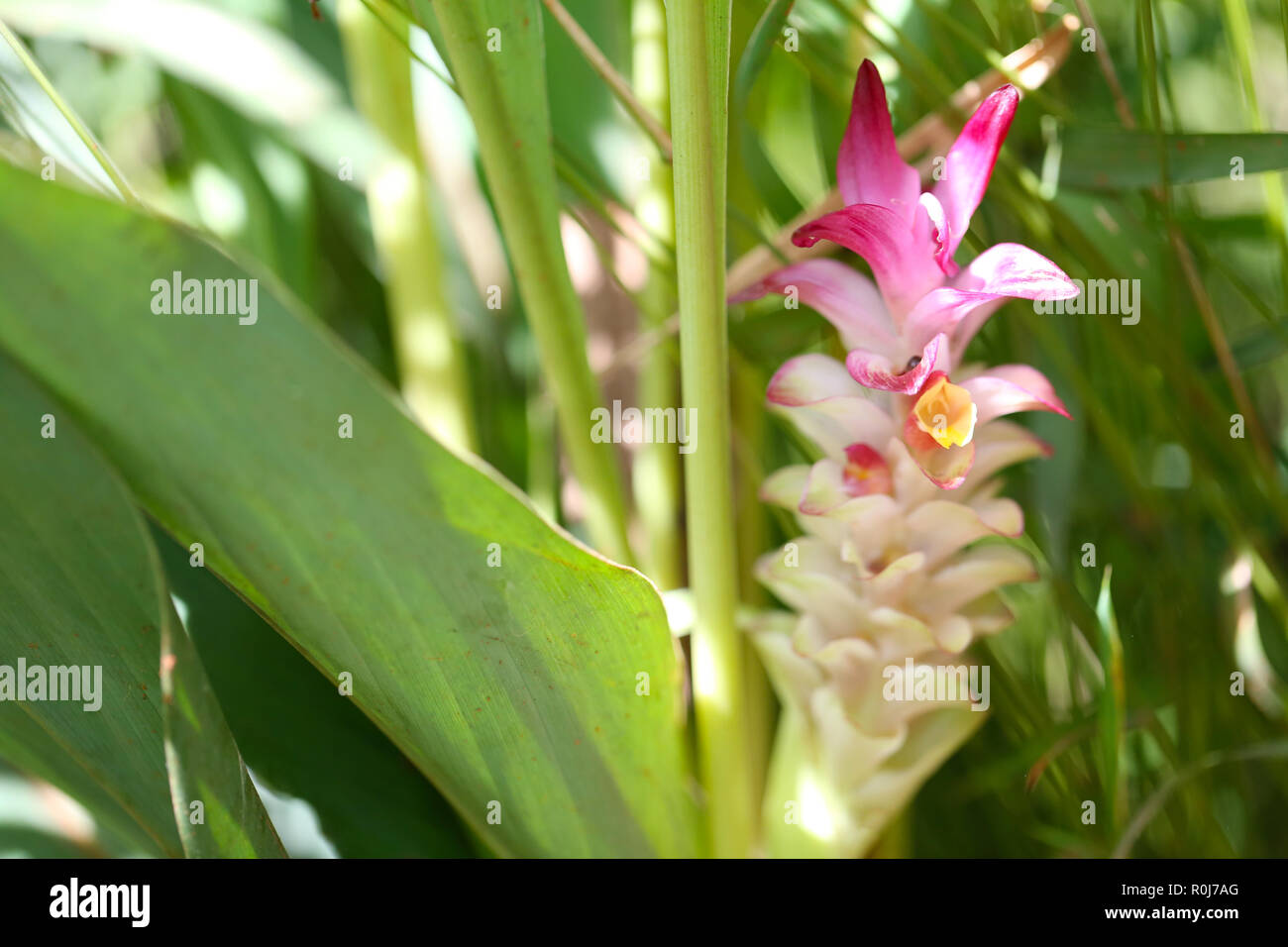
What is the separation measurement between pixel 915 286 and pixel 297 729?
9.1 inches

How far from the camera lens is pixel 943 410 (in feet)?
0.73

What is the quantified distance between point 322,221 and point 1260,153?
0.42m

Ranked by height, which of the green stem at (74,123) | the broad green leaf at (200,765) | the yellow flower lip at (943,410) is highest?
the green stem at (74,123)

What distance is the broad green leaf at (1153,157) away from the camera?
263 millimetres

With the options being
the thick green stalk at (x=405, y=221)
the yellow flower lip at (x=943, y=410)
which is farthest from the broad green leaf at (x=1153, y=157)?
the thick green stalk at (x=405, y=221)

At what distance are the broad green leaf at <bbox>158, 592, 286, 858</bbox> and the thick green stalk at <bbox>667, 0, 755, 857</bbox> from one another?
125mm

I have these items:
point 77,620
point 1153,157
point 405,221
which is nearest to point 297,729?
point 77,620

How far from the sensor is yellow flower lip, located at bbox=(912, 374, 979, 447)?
0.72 feet

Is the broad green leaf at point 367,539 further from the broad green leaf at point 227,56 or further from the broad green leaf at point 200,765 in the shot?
the broad green leaf at point 227,56

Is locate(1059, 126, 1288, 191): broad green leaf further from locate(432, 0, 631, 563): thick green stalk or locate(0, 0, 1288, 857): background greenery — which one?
locate(432, 0, 631, 563): thick green stalk

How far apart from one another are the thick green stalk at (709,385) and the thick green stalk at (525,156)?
4 cm
